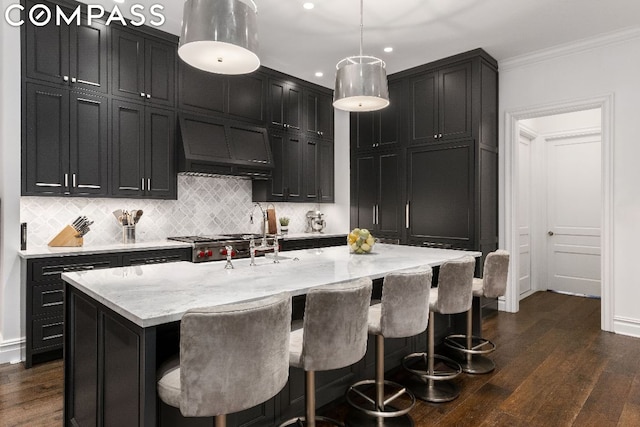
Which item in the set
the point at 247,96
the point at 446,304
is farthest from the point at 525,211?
the point at 247,96

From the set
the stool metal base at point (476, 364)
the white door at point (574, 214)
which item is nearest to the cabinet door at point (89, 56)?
the stool metal base at point (476, 364)

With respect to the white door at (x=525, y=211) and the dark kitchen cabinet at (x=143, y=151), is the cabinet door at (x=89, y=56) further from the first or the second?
the white door at (x=525, y=211)

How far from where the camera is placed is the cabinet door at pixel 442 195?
15.2 ft

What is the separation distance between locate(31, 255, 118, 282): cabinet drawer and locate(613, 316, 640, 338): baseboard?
16.6 ft

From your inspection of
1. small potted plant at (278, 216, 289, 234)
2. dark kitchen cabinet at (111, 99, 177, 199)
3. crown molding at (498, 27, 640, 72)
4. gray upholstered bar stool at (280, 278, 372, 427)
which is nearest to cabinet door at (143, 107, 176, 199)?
dark kitchen cabinet at (111, 99, 177, 199)

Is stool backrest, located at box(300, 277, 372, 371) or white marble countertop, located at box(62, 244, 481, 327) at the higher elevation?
white marble countertop, located at box(62, 244, 481, 327)

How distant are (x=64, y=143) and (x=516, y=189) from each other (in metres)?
4.97

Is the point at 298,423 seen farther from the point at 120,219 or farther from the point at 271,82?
the point at 271,82

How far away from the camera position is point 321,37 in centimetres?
426

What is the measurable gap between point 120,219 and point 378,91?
2.88 meters

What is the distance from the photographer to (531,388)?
2.77 metres

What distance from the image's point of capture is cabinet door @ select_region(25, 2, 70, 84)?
129 inches

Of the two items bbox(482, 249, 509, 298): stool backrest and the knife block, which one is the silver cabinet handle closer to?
bbox(482, 249, 509, 298): stool backrest

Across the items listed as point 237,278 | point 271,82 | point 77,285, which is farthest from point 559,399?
point 271,82
